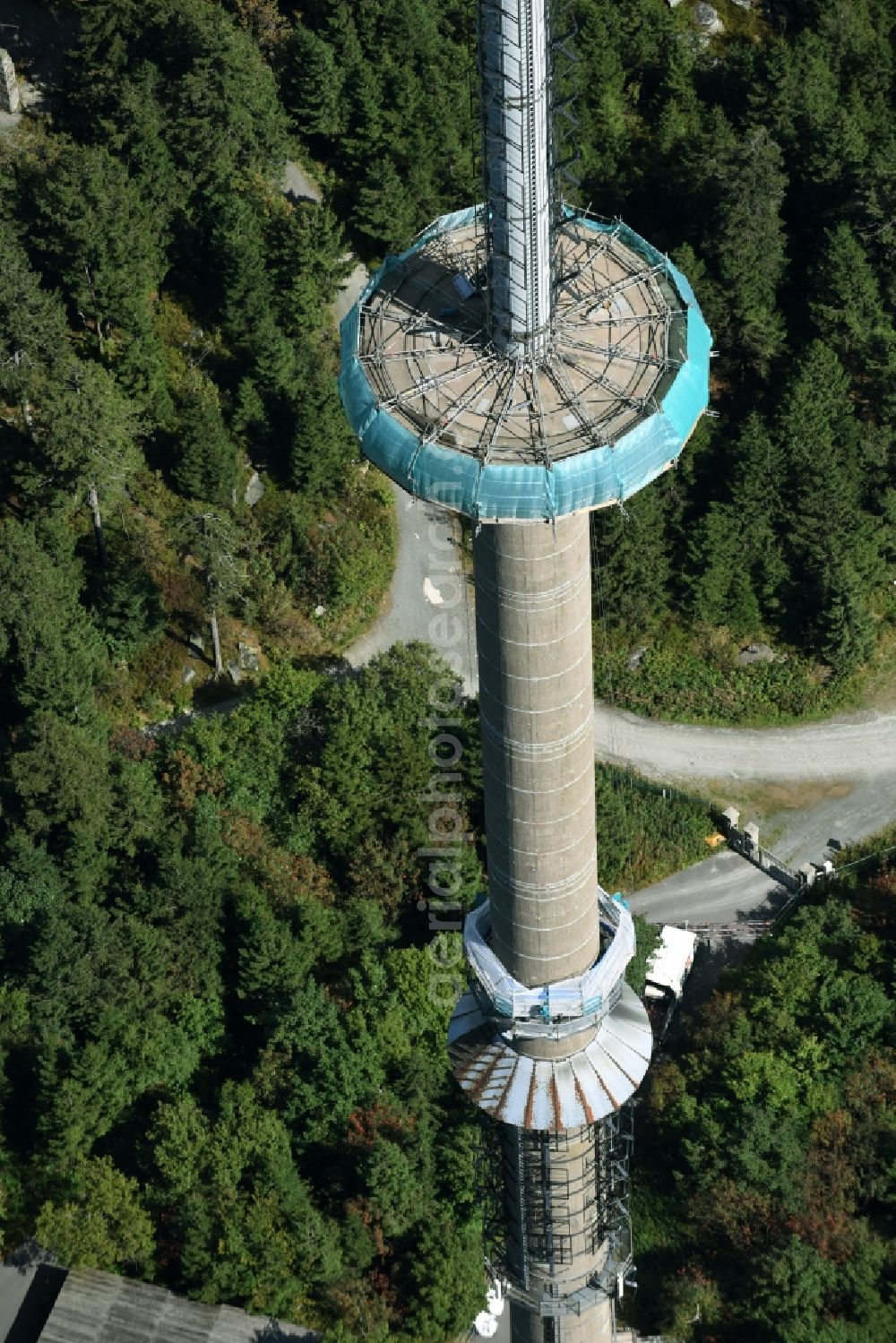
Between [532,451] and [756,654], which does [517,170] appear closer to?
[532,451]

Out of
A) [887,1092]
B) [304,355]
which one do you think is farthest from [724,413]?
[887,1092]

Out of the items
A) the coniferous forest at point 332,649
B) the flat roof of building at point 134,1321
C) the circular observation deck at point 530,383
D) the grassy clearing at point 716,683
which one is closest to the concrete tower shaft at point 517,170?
the circular observation deck at point 530,383

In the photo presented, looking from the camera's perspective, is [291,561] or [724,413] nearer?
[291,561]

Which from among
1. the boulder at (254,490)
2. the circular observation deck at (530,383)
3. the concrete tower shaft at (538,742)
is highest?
the circular observation deck at (530,383)

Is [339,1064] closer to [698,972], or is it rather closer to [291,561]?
[698,972]

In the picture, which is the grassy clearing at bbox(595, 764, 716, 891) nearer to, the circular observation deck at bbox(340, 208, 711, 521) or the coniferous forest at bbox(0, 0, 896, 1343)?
the coniferous forest at bbox(0, 0, 896, 1343)

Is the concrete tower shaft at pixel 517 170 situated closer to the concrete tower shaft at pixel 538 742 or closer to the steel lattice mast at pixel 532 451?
the steel lattice mast at pixel 532 451
